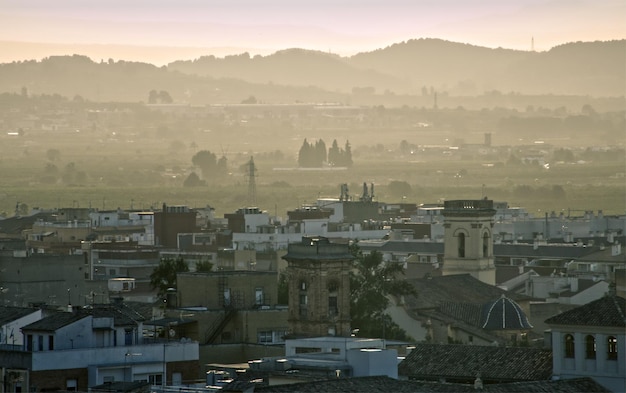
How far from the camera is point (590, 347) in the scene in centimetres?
3653

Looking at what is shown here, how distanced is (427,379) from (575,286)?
29.9 meters

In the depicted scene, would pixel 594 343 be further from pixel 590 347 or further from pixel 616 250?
pixel 616 250

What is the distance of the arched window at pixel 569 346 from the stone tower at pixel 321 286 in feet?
50.1

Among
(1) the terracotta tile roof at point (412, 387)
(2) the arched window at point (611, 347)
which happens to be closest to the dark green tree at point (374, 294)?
(2) the arched window at point (611, 347)

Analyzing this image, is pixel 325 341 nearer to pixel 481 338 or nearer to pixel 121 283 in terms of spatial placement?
pixel 481 338

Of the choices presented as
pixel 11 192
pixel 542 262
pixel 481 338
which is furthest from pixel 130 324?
pixel 11 192

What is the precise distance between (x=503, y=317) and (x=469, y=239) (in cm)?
1757

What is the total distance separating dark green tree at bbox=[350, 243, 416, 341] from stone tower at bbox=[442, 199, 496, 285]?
9189 millimetres

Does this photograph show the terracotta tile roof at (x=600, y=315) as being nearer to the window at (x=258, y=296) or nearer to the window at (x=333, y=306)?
the window at (x=258, y=296)

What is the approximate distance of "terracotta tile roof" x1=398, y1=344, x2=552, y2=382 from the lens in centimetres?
3944

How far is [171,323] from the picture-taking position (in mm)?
46344

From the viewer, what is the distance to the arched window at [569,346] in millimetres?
37041

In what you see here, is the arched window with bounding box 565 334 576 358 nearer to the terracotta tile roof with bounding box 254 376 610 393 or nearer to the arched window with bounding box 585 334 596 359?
the arched window with bounding box 585 334 596 359

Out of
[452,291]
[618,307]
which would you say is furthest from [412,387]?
[452,291]
